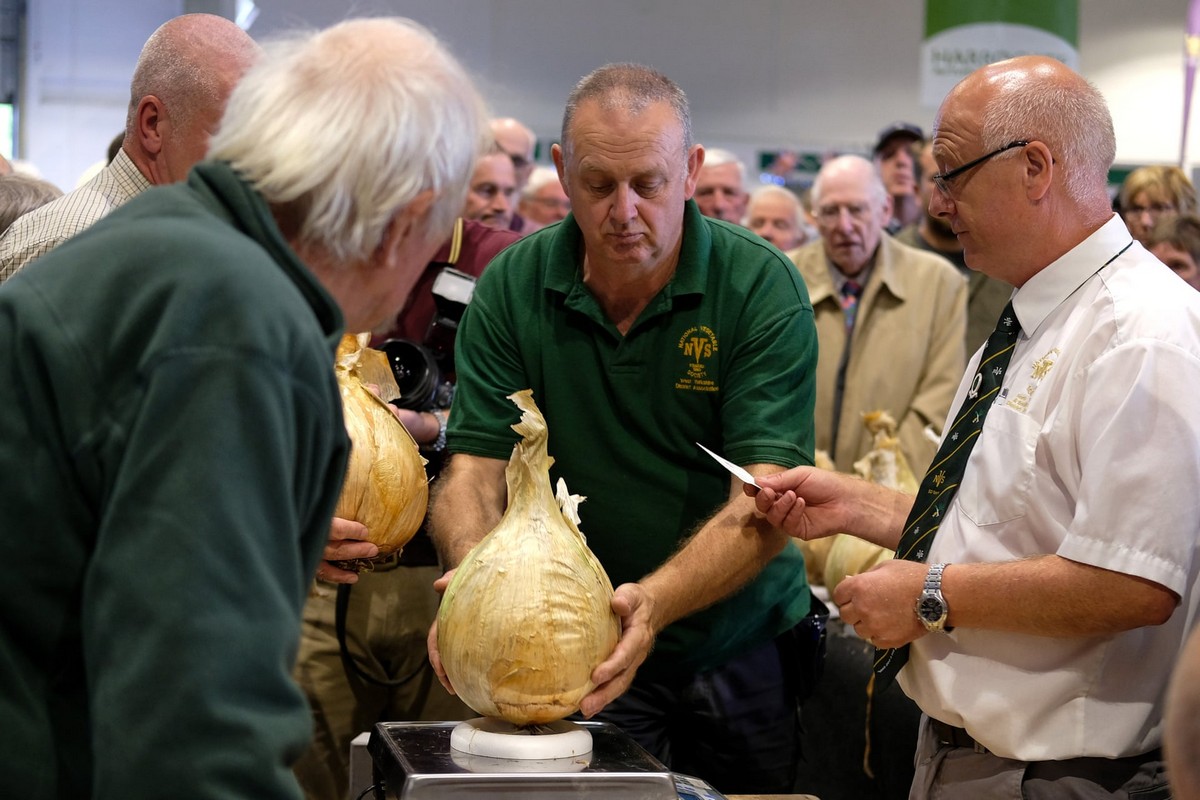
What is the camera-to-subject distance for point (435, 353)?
2939 millimetres

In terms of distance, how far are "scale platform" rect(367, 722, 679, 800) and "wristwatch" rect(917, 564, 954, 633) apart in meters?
0.45

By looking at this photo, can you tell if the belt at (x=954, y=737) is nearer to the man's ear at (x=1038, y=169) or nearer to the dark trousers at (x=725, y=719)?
the dark trousers at (x=725, y=719)

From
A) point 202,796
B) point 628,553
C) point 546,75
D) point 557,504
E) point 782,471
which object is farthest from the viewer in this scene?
point 546,75

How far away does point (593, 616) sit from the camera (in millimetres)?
1855

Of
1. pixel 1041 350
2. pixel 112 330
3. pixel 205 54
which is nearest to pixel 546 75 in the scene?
pixel 205 54

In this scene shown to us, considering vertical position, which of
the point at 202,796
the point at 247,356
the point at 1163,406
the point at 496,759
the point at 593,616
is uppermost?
the point at 247,356

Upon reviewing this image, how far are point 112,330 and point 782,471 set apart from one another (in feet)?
4.70

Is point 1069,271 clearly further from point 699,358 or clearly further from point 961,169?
point 699,358

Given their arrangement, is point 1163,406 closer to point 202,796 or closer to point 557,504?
point 557,504

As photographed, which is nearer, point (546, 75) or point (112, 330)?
point (112, 330)

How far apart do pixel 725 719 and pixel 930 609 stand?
0.73 metres

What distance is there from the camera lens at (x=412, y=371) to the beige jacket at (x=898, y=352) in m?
2.17

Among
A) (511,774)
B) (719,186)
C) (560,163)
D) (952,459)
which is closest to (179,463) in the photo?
(511,774)

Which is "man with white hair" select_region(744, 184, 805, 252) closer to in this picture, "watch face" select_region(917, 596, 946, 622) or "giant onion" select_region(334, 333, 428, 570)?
"giant onion" select_region(334, 333, 428, 570)
